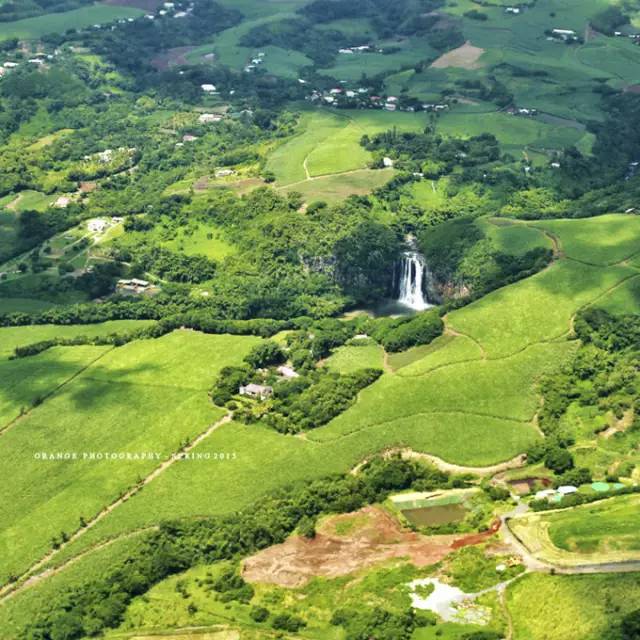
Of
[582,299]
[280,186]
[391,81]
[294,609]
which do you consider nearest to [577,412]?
[582,299]

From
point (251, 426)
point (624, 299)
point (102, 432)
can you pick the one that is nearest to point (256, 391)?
point (251, 426)

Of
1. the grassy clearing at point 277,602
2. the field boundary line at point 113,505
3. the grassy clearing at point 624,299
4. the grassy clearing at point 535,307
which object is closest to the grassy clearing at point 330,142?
the grassy clearing at point 535,307

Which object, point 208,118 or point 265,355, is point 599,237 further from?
point 208,118

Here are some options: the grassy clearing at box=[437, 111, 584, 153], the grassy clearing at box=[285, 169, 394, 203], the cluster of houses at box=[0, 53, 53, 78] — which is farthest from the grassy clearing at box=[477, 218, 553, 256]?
the cluster of houses at box=[0, 53, 53, 78]

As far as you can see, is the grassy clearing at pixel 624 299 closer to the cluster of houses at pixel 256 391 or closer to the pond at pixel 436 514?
the cluster of houses at pixel 256 391

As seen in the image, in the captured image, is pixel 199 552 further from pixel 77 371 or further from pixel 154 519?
pixel 77 371
